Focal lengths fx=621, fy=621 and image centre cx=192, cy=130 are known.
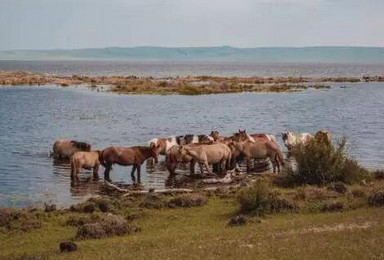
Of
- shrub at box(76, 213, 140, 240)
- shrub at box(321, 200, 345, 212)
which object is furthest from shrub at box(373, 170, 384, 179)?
shrub at box(76, 213, 140, 240)

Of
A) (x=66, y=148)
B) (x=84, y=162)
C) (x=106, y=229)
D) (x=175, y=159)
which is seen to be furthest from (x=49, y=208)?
(x=66, y=148)

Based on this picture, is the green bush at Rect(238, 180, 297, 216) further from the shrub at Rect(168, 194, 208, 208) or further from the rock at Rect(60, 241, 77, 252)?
the rock at Rect(60, 241, 77, 252)

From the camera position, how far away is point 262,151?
1198 inches

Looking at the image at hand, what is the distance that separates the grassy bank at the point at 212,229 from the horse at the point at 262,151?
636 cm

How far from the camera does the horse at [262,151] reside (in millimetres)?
30312

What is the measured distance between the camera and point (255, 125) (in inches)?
2082

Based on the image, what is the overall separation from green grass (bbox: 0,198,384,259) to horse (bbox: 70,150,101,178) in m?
7.40

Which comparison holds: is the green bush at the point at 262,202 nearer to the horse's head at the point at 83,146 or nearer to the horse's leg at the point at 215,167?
the horse's leg at the point at 215,167

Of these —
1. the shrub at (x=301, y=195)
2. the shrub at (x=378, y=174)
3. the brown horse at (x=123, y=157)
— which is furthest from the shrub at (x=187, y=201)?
the shrub at (x=378, y=174)

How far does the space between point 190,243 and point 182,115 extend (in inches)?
1804

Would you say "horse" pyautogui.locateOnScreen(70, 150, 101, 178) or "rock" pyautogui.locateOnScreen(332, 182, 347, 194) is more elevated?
"rock" pyautogui.locateOnScreen(332, 182, 347, 194)

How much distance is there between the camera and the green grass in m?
13.2

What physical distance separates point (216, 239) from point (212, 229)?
208cm

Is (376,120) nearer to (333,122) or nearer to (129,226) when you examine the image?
(333,122)
